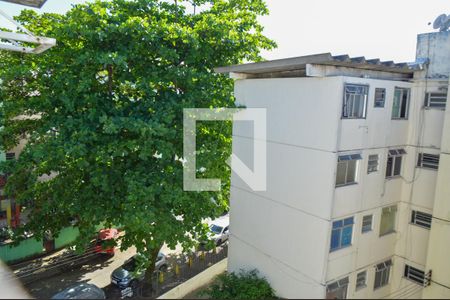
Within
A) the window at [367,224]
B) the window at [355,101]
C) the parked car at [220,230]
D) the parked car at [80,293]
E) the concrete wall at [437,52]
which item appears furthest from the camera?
the parked car at [220,230]

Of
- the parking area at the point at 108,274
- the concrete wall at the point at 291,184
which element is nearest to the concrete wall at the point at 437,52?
the concrete wall at the point at 291,184

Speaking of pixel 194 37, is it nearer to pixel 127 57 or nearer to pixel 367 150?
pixel 127 57

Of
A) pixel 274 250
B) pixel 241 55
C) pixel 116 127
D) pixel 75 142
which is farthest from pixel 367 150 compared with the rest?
pixel 75 142

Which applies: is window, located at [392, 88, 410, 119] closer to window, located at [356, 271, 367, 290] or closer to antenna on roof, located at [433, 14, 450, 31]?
antenna on roof, located at [433, 14, 450, 31]

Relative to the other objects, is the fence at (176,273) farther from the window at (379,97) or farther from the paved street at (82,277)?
the window at (379,97)

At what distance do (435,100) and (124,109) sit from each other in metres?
10.5

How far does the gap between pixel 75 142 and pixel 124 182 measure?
2066 mm

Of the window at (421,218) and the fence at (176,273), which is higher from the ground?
the window at (421,218)

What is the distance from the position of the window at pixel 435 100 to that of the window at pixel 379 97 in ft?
6.68

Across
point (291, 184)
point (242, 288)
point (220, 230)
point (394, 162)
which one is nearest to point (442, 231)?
point (394, 162)

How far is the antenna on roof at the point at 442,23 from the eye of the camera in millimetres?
12078

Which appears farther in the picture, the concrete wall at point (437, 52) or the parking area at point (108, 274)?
the parking area at point (108, 274)

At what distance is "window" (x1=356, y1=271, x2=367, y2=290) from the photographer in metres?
11.5

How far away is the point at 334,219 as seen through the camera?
10297 mm
